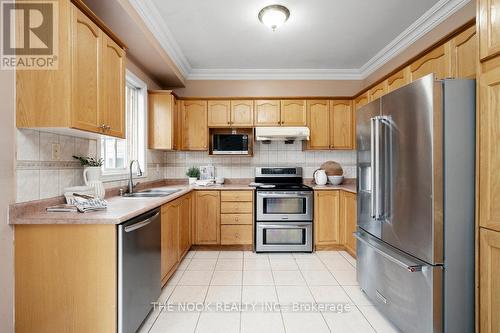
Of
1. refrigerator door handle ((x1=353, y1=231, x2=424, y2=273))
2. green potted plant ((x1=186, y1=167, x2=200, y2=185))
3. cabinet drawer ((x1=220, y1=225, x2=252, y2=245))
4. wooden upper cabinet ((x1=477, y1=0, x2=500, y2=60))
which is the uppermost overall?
wooden upper cabinet ((x1=477, y1=0, x2=500, y2=60))

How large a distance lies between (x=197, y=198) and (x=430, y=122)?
2753 millimetres

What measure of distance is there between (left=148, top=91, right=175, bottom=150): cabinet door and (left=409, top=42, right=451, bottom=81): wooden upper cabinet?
2845 millimetres

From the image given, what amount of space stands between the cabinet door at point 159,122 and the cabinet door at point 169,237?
108 centimetres

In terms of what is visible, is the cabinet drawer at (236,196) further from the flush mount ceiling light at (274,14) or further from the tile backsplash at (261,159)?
the flush mount ceiling light at (274,14)

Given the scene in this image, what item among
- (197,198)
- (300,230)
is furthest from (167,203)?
(300,230)

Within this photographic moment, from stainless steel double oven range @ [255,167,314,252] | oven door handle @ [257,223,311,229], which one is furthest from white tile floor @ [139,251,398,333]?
oven door handle @ [257,223,311,229]

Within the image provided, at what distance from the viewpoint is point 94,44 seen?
1.75 meters

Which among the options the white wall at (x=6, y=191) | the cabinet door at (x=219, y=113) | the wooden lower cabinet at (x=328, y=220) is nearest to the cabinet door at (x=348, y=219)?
the wooden lower cabinet at (x=328, y=220)

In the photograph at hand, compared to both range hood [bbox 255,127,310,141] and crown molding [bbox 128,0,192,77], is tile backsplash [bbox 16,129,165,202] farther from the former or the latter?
range hood [bbox 255,127,310,141]

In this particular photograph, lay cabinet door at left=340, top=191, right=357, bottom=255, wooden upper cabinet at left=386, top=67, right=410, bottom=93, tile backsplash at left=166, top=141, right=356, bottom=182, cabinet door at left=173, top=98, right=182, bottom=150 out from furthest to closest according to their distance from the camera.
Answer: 1. tile backsplash at left=166, top=141, right=356, bottom=182
2. cabinet door at left=173, top=98, right=182, bottom=150
3. cabinet door at left=340, top=191, right=357, bottom=255
4. wooden upper cabinet at left=386, top=67, right=410, bottom=93

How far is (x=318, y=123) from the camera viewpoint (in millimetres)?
3861

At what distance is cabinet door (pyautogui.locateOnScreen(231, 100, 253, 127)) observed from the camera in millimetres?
3861

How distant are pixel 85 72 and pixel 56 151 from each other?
0.61 meters

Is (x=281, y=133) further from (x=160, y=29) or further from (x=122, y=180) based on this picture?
(x=122, y=180)
